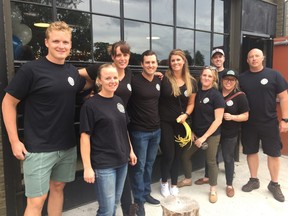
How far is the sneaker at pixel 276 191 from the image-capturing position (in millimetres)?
3421

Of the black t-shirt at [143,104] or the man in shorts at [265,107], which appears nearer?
the black t-shirt at [143,104]

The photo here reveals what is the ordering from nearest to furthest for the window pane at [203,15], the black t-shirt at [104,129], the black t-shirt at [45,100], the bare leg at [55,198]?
1. the black t-shirt at [45,100]
2. the black t-shirt at [104,129]
3. the bare leg at [55,198]
4. the window pane at [203,15]

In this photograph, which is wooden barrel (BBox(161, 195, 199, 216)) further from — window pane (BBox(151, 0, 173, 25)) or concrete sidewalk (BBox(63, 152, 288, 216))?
window pane (BBox(151, 0, 173, 25))

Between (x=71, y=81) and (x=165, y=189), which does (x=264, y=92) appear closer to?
(x=165, y=189)

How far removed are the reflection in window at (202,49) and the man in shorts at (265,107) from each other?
971mm

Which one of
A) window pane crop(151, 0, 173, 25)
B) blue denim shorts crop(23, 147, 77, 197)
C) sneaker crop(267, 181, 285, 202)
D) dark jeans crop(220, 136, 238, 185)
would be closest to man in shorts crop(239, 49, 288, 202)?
sneaker crop(267, 181, 285, 202)

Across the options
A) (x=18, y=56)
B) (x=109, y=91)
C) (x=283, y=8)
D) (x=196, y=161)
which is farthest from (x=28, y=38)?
(x=283, y=8)

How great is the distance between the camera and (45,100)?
6.95ft

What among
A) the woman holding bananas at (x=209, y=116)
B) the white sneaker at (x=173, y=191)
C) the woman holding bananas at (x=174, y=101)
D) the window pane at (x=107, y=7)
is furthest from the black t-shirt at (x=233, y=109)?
the window pane at (x=107, y=7)

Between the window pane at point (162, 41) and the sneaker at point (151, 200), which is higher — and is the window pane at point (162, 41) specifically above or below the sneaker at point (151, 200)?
above

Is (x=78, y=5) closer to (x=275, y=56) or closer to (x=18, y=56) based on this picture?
(x=18, y=56)

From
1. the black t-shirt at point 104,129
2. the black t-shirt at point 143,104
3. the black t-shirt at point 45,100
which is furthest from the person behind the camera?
the black t-shirt at point 143,104

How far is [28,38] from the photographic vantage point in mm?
2682

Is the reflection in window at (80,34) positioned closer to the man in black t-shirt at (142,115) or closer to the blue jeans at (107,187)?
the man in black t-shirt at (142,115)
